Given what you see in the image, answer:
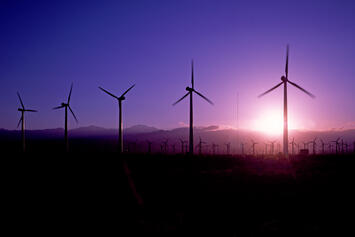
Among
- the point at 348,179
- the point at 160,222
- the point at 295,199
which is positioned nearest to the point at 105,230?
the point at 160,222

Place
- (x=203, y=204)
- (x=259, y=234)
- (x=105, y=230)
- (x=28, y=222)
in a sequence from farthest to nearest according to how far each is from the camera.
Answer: (x=203, y=204) → (x=28, y=222) → (x=105, y=230) → (x=259, y=234)

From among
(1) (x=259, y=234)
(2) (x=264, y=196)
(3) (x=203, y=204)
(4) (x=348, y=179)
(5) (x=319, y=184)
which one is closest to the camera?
(1) (x=259, y=234)

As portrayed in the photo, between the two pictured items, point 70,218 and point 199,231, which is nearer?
point 199,231

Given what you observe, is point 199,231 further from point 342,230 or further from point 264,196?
point 264,196

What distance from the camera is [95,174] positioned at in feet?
170

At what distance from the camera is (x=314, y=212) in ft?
102

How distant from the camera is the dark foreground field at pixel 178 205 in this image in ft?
86.8

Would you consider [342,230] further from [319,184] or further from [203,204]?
[319,184]

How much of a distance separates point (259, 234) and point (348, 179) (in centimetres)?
3463

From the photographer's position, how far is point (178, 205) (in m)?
34.8

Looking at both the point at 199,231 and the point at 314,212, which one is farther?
the point at 314,212

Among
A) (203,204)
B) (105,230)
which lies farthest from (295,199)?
(105,230)

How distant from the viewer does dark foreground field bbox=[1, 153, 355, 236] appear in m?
26.5

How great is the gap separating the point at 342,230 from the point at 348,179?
29826 millimetres
